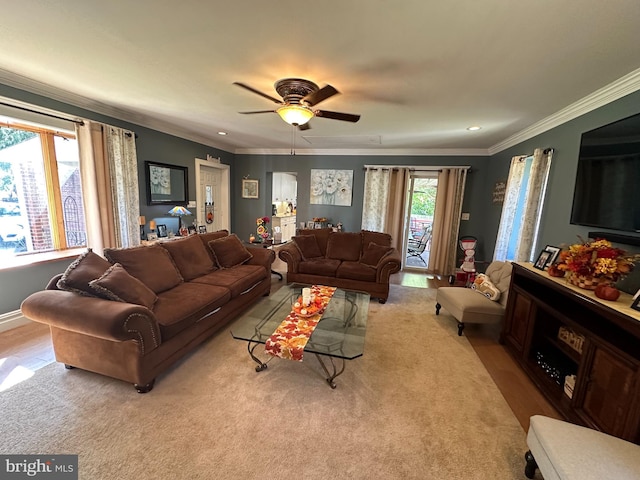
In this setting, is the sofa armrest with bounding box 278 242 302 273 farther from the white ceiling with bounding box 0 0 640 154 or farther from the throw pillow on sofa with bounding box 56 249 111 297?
the throw pillow on sofa with bounding box 56 249 111 297

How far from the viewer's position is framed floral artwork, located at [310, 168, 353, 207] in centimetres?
574

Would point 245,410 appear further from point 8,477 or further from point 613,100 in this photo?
point 613,100

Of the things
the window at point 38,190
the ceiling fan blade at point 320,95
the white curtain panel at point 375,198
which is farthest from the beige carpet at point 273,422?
the white curtain panel at point 375,198

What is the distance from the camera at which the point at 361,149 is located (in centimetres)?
549

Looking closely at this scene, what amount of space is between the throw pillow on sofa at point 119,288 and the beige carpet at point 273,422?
62cm

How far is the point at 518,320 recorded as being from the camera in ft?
8.34

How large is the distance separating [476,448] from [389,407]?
534mm

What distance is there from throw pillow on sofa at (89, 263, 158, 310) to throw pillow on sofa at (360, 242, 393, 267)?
113 inches

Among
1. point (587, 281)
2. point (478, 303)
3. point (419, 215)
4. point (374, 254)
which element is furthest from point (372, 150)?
point (587, 281)

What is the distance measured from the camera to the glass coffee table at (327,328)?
2.03 meters

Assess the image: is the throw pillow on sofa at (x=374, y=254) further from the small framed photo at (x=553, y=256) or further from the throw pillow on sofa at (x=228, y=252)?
the small framed photo at (x=553, y=256)

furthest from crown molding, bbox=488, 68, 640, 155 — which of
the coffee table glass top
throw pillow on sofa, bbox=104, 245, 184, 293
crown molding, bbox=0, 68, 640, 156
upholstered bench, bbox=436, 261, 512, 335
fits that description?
throw pillow on sofa, bbox=104, 245, 184, 293

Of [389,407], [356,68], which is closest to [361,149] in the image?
[356,68]

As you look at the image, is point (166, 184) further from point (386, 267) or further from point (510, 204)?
point (510, 204)
